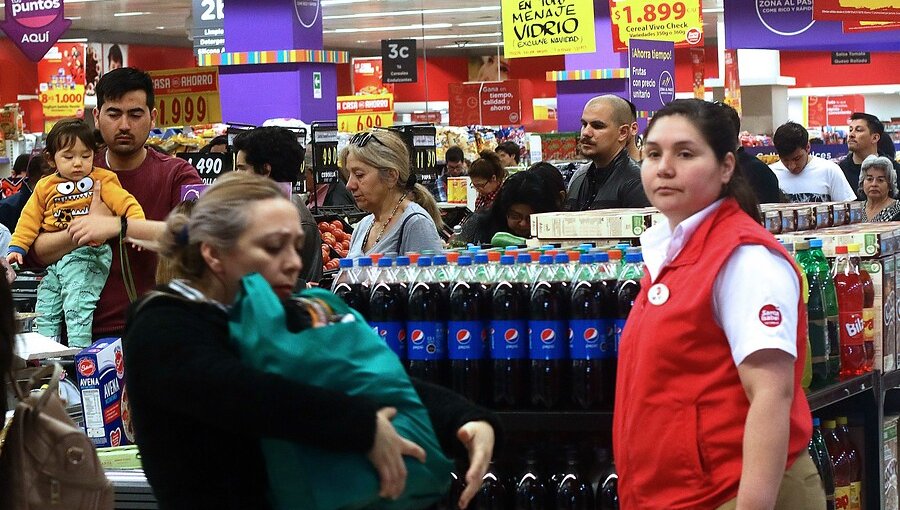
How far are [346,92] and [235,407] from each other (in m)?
30.1

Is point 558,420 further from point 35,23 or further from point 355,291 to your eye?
point 35,23

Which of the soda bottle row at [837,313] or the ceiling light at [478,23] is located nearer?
the soda bottle row at [837,313]

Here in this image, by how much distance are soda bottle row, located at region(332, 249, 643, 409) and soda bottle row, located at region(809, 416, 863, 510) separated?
0.97 metres

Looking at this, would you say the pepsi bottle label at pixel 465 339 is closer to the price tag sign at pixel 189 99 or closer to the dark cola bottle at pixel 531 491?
the dark cola bottle at pixel 531 491

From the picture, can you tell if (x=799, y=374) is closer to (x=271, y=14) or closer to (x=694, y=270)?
(x=694, y=270)

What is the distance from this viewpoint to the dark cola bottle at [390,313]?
3.40 m

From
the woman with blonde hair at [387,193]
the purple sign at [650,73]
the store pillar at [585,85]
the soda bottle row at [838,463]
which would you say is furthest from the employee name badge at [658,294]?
the store pillar at [585,85]

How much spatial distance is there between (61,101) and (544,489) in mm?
21511

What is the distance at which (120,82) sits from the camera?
168 inches

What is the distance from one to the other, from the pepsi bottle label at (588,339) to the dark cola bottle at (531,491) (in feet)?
1.45

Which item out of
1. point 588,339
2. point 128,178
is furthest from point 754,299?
point 128,178

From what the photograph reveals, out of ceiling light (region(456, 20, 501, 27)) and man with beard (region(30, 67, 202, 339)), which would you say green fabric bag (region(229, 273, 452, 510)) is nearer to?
man with beard (region(30, 67, 202, 339))

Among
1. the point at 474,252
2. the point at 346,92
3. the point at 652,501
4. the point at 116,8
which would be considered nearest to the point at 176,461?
the point at 652,501

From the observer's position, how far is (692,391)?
8.43ft
